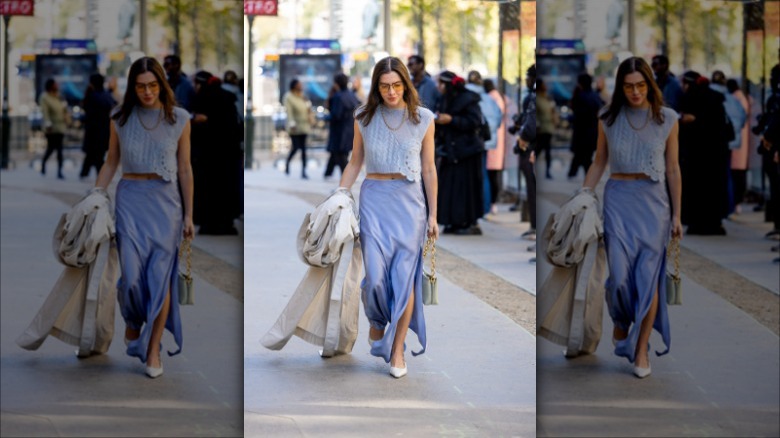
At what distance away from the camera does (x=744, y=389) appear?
4.55m

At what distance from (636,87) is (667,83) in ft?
0.38

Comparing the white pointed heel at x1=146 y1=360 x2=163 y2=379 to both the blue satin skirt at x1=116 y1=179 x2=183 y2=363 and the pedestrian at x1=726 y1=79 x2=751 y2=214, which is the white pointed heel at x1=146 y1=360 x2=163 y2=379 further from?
the pedestrian at x1=726 y1=79 x2=751 y2=214

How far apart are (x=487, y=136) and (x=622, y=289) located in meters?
8.33

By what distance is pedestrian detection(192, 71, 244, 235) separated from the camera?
4031 millimetres

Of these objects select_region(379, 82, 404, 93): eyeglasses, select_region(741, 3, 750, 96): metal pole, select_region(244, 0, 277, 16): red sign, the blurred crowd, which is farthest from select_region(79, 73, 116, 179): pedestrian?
select_region(379, 82, 404, 93): eyeglasses

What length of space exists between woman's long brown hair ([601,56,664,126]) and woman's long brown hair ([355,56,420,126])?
234 centimetres

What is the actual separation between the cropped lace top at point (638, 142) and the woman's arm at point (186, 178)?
1.24m

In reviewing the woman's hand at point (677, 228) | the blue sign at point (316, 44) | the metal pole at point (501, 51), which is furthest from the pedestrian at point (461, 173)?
the blue sign at point (316, 44)

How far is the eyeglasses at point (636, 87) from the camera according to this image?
13.9 ft

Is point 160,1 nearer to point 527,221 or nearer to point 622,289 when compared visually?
point 622,289

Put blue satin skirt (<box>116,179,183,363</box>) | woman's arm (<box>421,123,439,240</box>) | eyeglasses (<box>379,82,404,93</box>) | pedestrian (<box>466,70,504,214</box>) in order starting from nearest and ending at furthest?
blue satin skirt (<box>116,179,183,363</box>) < eyeglasses (<box>379,82,404,93</box>) < woman's arm (<box>421,123,439,240</box>) < pedestrian (<box>466,70,504,214</box>)

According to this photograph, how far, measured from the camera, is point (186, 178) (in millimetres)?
4180

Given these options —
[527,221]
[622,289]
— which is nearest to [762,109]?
[622,289]

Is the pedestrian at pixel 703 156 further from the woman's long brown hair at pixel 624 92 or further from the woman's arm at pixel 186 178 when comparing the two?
the woman's arm at pixel 186 178
